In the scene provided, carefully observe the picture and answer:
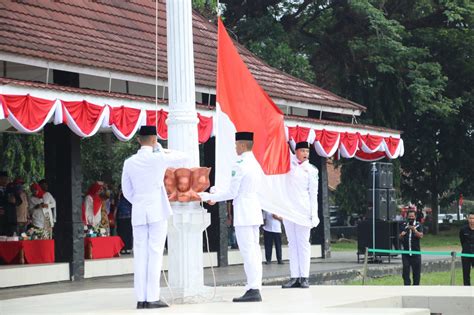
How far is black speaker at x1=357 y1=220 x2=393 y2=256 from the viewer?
27391 mm

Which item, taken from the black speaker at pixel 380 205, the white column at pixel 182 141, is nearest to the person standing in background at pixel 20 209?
the black speaker at pixel 380 205

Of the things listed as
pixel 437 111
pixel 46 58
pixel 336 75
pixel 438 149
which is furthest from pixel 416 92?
pixel 46 58

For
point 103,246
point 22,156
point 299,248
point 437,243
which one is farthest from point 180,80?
point 437,243

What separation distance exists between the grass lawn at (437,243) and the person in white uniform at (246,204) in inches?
863

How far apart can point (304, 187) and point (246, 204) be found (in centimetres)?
225

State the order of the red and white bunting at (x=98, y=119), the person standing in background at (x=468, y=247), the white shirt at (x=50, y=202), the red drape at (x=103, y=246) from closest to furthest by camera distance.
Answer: the red and white bunting at (x=98, y=119), the person standing in background at (x=468, y=247), the white shirt at (x=50, y=202), the red drape at (x=103, y=246)

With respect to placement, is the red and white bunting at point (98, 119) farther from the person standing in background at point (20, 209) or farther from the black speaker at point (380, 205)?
the person standing in background at point (20, 209)

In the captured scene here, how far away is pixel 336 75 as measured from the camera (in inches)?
1658

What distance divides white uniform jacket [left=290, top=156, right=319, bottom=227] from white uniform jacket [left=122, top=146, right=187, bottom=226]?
298 centimetres

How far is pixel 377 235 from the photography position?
27.6 metres

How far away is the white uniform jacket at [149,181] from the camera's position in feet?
43.8

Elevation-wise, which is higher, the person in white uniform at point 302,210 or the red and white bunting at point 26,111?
the red and white bunting at point 26,111

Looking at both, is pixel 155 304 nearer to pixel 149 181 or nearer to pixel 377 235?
pixel 149 181

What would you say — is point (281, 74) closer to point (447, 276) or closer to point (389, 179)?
point (389, 179)
